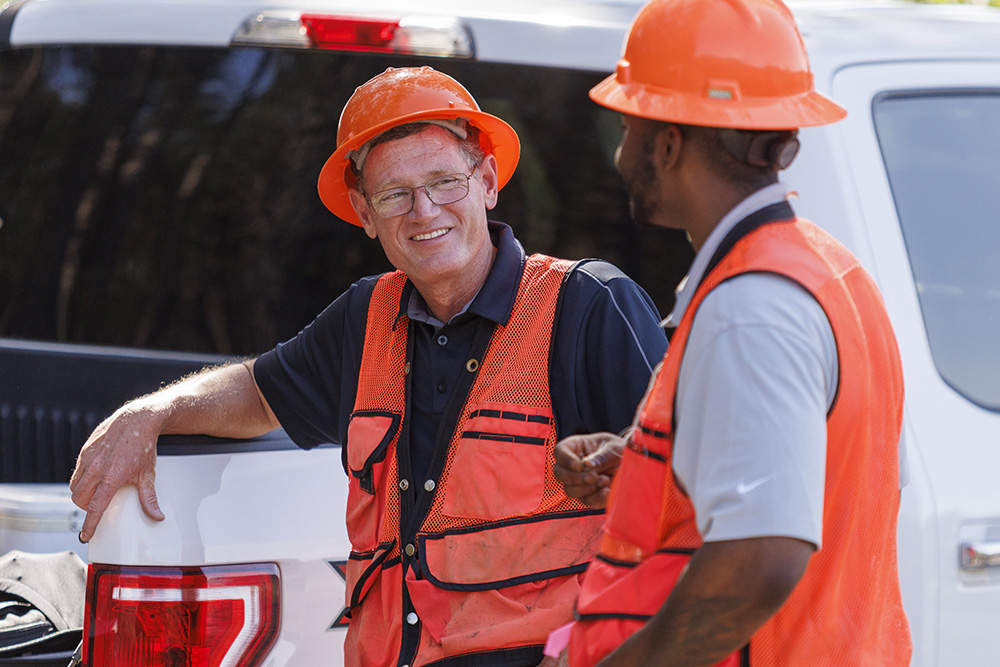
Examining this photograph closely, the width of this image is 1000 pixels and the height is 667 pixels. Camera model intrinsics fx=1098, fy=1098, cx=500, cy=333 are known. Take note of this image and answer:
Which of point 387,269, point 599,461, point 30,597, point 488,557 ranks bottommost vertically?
point 30,597

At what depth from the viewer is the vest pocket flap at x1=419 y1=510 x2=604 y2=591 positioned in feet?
5.89

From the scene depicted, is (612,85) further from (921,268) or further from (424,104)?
(921,268)

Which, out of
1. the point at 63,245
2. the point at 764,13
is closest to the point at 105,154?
the point at 63,245

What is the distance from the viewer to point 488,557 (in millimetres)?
1805

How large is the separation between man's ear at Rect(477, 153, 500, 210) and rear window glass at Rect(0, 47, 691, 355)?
32cm

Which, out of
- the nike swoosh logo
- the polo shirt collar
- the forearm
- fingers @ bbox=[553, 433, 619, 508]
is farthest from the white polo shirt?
the forearm

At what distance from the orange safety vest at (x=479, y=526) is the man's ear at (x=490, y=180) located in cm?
34

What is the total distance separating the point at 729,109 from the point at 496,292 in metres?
0.76

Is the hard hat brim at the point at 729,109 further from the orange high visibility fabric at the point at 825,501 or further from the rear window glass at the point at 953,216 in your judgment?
the rear window glass at the point at 953,216

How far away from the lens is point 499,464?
182 centimetres

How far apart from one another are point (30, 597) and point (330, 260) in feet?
3.65

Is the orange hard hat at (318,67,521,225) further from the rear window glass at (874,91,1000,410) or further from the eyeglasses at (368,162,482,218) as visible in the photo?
the rear window glass at (874,91,1000,410)

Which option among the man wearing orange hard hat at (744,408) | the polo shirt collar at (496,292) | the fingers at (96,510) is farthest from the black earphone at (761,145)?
the fingers at (96,510)

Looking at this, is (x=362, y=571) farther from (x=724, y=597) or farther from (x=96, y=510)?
(x=724, y=597)
